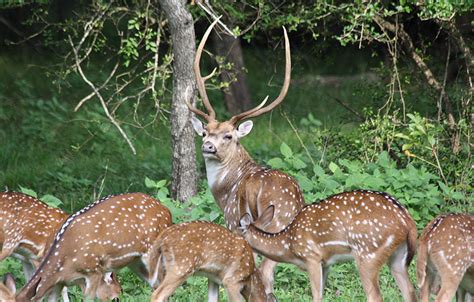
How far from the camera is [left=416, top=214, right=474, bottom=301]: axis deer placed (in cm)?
822

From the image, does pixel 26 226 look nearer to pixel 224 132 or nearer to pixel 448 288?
pixel 224 132

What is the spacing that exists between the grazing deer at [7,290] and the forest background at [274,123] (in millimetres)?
1210

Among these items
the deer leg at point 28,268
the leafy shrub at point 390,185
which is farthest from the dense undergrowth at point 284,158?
the deer leg at point 28,268

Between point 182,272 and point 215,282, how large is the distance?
1.40 feet

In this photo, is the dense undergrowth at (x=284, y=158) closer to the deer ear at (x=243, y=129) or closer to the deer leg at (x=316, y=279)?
the deer leg at (x=316, y=279)

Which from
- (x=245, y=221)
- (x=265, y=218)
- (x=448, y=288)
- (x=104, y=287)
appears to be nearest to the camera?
(x=448, y=288)

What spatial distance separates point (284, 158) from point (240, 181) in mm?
2498

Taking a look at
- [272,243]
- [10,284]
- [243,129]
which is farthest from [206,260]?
[243,129]

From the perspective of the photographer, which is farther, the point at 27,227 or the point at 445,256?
the point at 27,227

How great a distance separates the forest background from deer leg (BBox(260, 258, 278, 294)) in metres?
0.17

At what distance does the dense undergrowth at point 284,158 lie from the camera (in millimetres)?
10281

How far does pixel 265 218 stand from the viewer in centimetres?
889

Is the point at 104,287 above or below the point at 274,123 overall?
above

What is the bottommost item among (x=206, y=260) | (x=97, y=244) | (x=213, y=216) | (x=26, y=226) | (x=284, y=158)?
(x=284, y=158)
